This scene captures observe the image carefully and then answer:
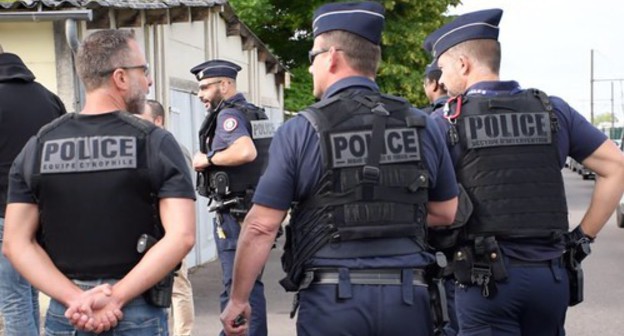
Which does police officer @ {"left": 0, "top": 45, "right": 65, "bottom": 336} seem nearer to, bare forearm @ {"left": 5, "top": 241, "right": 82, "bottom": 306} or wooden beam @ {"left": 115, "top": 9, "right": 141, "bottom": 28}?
bare forearm @ {"left": 5, "top": 241, "right": 82, "bottom": 306}

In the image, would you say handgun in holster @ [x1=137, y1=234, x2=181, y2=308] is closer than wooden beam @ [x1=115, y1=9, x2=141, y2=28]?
Yes

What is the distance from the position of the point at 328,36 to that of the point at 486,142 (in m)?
1.07

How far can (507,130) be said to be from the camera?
4570 mm

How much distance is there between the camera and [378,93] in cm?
397

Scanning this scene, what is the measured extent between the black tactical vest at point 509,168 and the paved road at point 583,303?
13.0 ft

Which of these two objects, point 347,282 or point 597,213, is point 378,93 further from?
point 597,213

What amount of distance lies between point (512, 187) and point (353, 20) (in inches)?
48.4

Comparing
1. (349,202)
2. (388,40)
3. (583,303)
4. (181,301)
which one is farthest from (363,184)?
(388,40)

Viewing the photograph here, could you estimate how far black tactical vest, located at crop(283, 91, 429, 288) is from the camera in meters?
3.78

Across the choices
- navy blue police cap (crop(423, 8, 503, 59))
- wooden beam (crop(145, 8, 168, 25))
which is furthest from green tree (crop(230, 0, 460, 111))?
navy blue police cap (crop(423, 8, 503, 59))

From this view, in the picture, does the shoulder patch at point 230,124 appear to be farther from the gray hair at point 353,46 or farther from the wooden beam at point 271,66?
the wooden beam at point 271,66

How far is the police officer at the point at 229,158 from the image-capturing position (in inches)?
271

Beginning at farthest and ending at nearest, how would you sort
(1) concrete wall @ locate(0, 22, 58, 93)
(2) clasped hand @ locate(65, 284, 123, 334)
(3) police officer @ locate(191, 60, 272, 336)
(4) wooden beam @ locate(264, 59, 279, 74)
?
(4) wooden beam @ locate(264, 59, 279, 74) → (1) concrete wall @ locate(0, 22, 58, 93) → (3) police officer @ locate(191, 60, 272, 336) → (2) clasped hand @ locate(65, 284, 123, 334)

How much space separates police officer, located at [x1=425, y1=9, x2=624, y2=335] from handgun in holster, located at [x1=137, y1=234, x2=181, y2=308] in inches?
58.6
